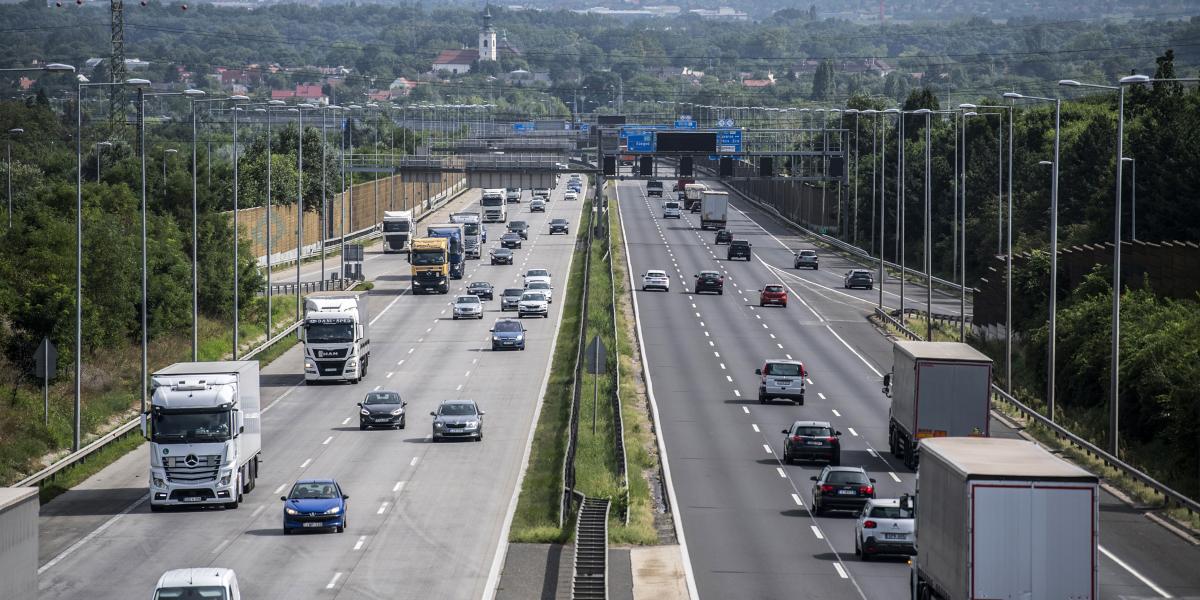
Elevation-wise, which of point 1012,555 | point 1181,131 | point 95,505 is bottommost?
point 95,505

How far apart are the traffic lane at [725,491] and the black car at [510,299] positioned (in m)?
15.2

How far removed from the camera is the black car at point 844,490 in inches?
1547

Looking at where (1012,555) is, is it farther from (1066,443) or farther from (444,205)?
(444,205)

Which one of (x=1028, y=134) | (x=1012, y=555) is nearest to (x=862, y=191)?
(x=1028, y=134)

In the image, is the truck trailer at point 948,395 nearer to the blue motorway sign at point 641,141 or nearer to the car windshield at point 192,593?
the car windshield at point 192,593

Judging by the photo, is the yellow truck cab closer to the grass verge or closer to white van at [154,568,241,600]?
the grass verge

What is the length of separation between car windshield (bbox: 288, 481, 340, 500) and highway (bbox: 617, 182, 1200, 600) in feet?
25.6

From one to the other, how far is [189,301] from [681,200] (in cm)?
11363

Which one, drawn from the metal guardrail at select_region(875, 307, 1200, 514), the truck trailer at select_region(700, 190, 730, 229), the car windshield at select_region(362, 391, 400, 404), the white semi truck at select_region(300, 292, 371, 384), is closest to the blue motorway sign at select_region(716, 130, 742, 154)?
the truck trailer at select_region(700, 190, 730, 229)

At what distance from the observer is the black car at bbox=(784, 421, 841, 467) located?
154 ft

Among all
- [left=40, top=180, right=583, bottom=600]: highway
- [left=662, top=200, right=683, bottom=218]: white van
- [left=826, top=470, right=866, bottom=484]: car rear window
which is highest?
[left=662, top=200, right=683, bottom=218]: white van

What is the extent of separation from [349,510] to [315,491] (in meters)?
2.63

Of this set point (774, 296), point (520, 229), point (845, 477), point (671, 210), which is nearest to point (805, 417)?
point (845, 477)

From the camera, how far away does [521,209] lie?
177m
